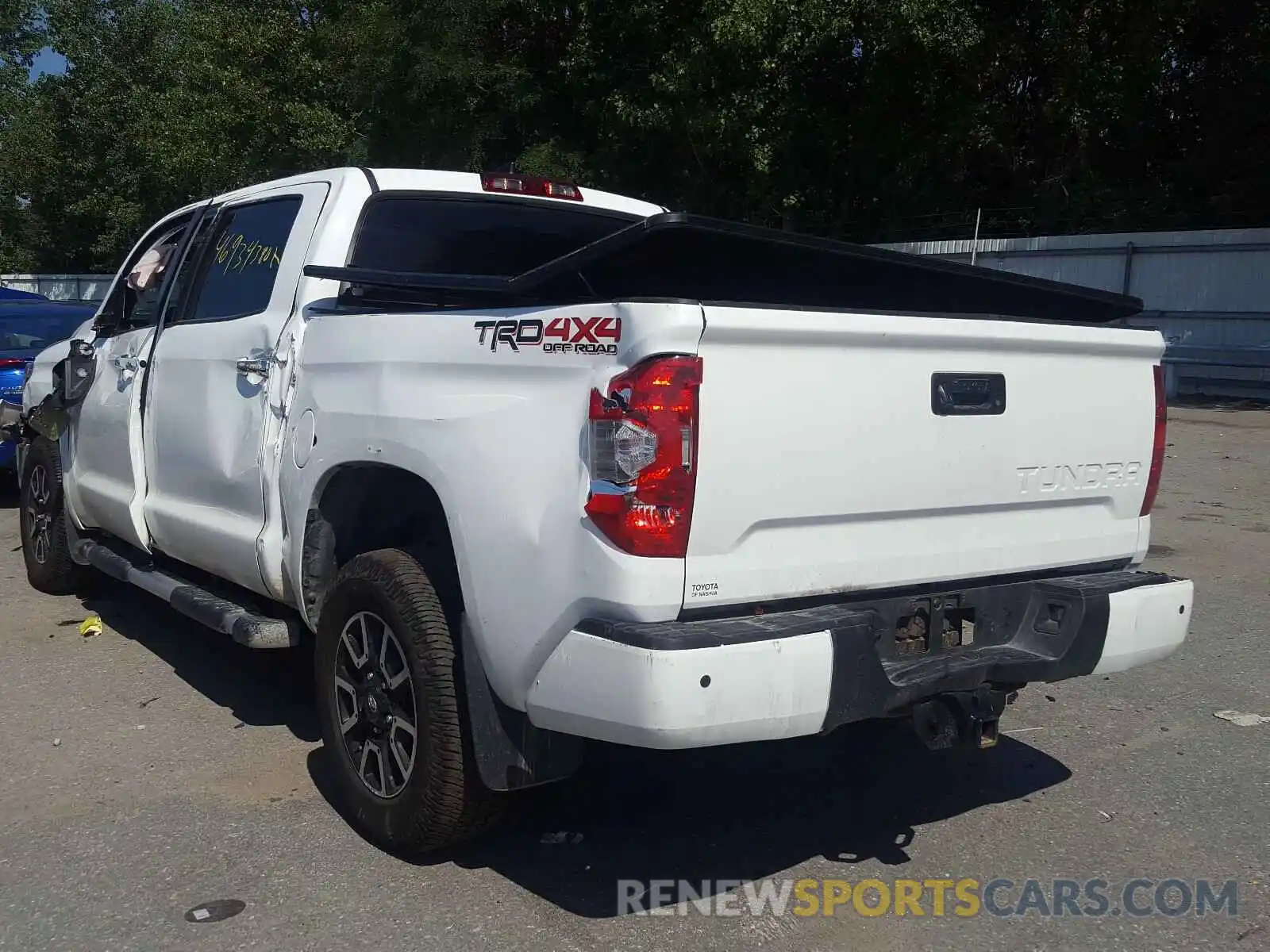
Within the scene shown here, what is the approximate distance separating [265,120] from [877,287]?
24.7m

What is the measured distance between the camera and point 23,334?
1015 centimetres

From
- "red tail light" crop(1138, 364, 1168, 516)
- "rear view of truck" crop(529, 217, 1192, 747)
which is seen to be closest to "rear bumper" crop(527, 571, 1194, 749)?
Result: "rear view of truck" crop(529, 217, 1192, 747)

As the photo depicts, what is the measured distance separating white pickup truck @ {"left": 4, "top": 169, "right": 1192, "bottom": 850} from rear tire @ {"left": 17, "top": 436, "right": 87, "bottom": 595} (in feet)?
7.79

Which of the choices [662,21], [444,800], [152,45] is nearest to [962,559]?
[444,800]

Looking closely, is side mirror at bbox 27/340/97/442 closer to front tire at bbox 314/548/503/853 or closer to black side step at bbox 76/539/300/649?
black side step at bbox 76/539/300/649

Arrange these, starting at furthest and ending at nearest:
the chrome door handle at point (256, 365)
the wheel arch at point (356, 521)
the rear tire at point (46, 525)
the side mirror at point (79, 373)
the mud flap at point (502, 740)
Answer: the rear tire at point (46, 525), the side mirror at point (79, 373), the chrome door handle at point (256, 365), the wheel arch at point (356, 521), the mud flap at point (502, 740)

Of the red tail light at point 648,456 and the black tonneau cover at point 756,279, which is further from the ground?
the black tonneau cover at point 756,279

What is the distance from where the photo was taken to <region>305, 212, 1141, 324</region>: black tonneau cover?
10.7ft

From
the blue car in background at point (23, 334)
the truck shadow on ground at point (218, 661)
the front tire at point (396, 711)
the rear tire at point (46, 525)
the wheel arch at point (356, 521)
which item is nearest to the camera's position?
the front tire at point (396, 711)

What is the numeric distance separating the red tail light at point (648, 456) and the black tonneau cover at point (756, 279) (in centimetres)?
22

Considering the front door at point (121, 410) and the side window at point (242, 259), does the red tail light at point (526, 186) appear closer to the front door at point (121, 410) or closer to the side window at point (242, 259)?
the side window at point (242, 259)

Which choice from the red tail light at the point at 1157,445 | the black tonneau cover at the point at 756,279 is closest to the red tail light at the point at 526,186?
the black tonneau cover at the point at 756,279

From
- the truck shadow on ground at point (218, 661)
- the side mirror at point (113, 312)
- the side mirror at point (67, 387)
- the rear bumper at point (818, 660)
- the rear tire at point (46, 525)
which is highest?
the side mirror at point (113, 312)

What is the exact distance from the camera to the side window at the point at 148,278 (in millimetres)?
5883
